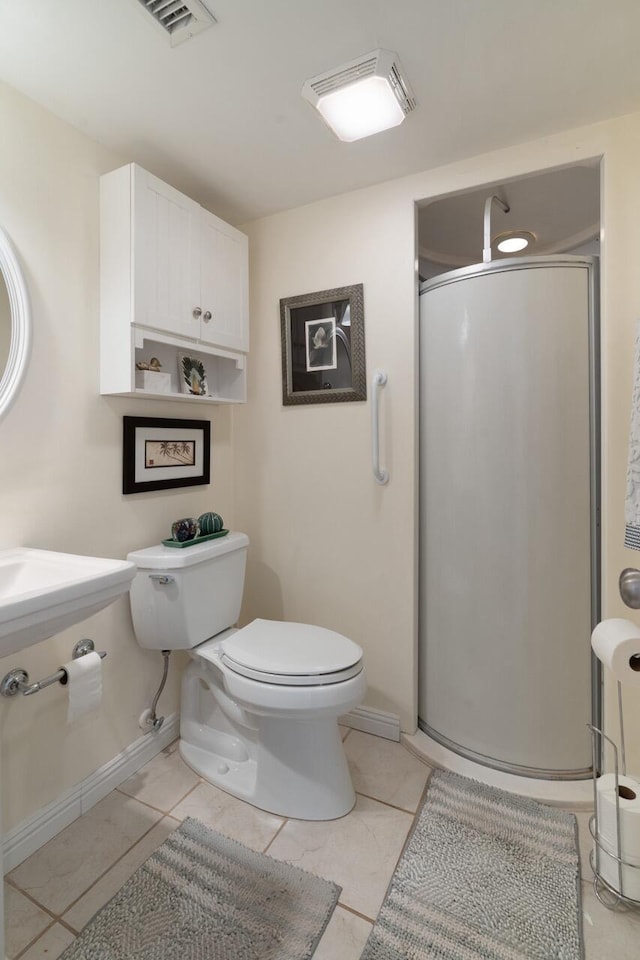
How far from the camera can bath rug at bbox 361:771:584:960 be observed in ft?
3.60

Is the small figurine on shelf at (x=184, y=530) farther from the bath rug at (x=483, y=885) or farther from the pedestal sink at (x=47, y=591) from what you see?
the bath rug at (x=483, y=885)

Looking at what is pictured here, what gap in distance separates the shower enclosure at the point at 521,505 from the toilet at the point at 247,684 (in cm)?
54

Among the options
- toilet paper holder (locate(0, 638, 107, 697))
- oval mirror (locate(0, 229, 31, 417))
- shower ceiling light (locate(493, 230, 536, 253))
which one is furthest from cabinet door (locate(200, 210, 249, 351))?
shower ceiling light (locate(493, 230, 536, 253))

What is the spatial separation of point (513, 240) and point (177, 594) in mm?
2394

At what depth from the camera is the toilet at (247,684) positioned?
141cm

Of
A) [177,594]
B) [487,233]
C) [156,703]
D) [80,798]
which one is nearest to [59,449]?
[177,594]

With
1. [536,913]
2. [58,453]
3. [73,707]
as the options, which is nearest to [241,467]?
[58,453]

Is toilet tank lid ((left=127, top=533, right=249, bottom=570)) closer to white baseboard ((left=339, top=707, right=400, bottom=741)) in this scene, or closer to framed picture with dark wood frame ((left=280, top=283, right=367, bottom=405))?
framed picture with dark wood frame ((left=280, top=283, right=367, bottom=405))

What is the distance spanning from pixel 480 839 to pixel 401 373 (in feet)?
5.19

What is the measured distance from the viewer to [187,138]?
1568 millimetres

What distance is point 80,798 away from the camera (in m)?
1.50

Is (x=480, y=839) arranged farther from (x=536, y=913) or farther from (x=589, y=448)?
(x=589, y=448)

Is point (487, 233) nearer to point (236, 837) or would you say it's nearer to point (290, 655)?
point (290, 655)

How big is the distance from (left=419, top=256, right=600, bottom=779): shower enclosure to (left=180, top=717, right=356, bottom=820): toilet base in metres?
0.54
